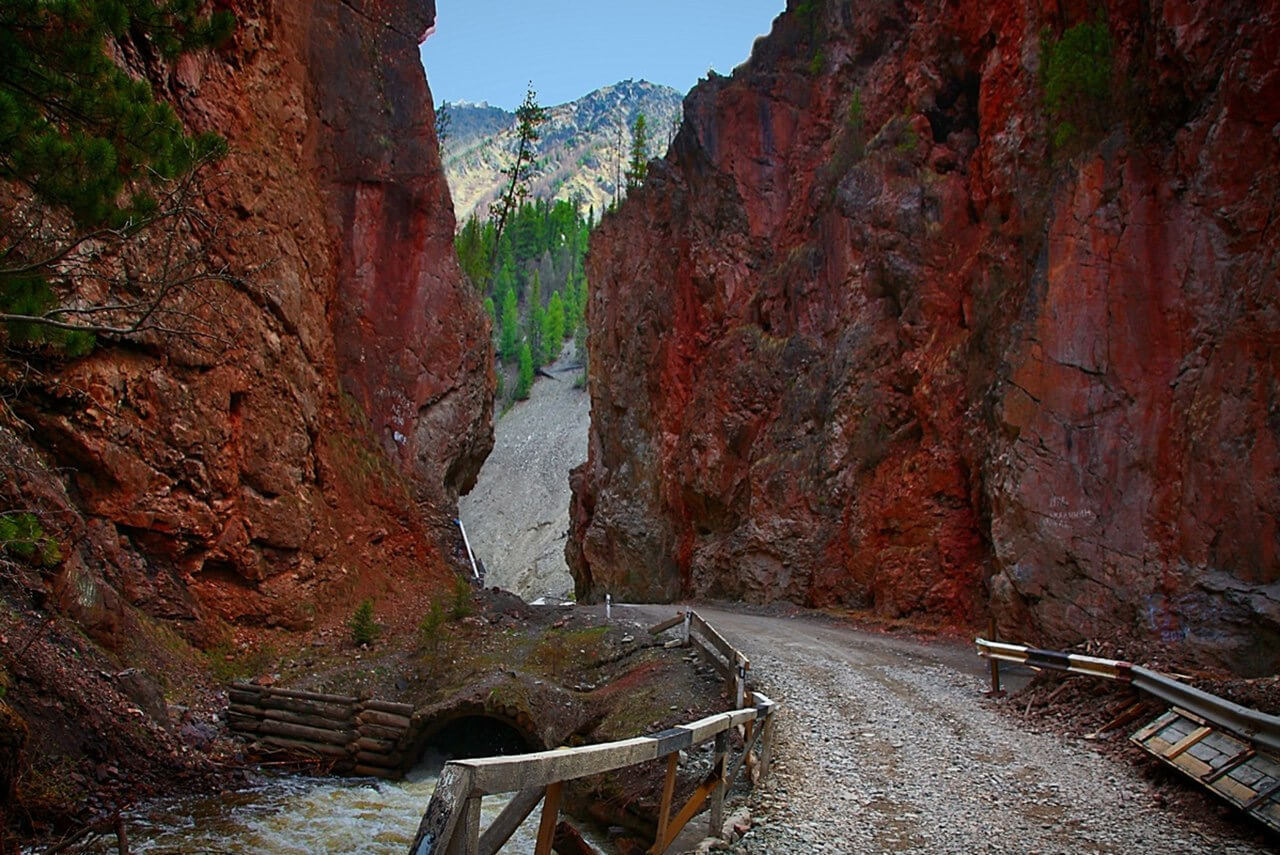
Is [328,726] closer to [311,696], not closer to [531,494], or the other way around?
[311,696]

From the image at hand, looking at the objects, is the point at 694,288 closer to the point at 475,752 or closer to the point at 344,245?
the point at 344,245

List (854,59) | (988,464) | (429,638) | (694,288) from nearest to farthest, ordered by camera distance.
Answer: (429,638) < (988,464) < (854,59) < (694,288)

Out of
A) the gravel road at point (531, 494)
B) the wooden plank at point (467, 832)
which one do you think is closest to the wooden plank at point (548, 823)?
the wooden plank at point (467, 832)

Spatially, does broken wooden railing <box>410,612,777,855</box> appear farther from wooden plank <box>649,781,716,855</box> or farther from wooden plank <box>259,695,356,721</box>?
wooden plank <box>259,695,356,721</box>

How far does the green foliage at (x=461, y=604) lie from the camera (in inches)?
807

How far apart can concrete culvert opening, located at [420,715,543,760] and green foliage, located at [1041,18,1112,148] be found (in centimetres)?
1734

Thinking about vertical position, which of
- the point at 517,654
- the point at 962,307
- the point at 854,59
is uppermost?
the point at 854,59

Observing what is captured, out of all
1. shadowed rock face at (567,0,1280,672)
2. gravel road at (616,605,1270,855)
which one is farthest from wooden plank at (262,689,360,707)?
shadowed rock face at (567,0,1280,672)

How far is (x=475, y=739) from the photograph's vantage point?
52.7 feet

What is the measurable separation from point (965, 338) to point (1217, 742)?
1699 cm

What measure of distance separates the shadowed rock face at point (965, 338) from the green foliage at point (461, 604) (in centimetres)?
1144

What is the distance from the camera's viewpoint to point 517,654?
58.3 feet

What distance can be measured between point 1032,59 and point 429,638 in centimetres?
2005

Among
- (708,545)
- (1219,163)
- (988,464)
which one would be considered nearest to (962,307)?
(988,464)
